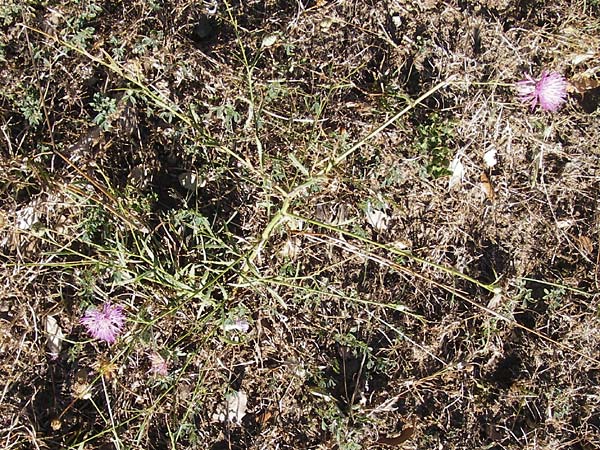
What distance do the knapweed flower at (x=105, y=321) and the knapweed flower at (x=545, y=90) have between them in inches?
72.5

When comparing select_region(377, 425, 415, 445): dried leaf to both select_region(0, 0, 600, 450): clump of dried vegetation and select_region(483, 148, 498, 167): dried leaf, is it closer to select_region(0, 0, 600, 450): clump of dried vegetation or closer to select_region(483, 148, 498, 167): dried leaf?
select_region(0, 0, 600, 450): clump of dried vegetation

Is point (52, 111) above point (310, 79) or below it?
above

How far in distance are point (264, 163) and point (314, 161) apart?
20 cm

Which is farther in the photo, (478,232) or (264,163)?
(478,232)

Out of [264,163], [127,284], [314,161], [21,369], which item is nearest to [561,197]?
[314,161]

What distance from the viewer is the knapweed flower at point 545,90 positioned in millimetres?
2639

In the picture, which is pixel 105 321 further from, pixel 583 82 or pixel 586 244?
pixel 583 82

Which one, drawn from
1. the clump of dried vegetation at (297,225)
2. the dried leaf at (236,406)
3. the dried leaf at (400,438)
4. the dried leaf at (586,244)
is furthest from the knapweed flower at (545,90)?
the dried leaf at (236,406)

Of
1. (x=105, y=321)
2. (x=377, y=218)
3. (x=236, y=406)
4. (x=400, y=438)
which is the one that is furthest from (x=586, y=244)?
(x=105, y=321)

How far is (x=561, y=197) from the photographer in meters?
2.79

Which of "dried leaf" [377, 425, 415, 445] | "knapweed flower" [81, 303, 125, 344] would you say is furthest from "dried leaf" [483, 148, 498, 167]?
"knapweed flower" [81, 303, 125, 344]

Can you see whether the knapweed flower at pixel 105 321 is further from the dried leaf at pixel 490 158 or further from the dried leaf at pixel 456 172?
the dried leaf at pixel 490 158

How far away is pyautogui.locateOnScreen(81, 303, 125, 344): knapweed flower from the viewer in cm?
242

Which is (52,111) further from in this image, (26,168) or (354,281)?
(354,281)
